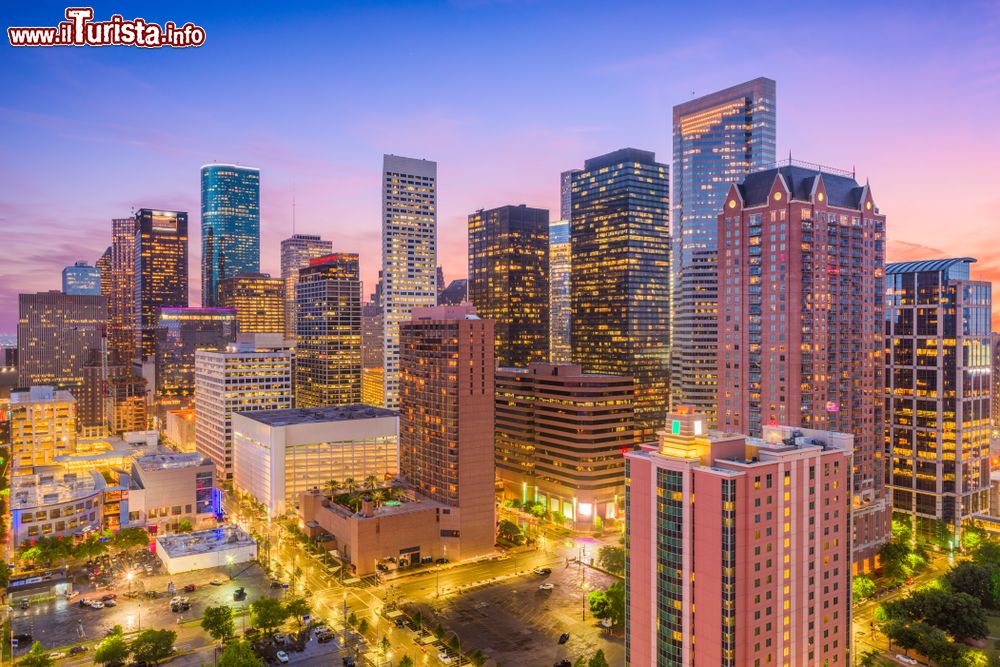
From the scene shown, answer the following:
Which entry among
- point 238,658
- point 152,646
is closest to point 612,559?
point 238,658

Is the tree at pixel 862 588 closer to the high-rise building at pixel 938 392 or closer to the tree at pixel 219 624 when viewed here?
the high-rise building at pixel 938 392

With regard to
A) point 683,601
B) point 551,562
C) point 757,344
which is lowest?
point 551,562

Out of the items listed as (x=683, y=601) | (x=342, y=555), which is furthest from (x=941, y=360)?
(x=342, y=555)

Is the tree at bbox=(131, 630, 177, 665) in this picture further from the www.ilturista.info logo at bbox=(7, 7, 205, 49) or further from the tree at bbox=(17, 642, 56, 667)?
the www.ilturista.info logo at bbox=(7, 7, 205, 49)

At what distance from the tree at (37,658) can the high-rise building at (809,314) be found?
152843 millimetres

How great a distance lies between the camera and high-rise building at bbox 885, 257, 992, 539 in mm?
185000

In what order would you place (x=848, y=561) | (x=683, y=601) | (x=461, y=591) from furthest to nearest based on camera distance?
(x=461, y=591)
(x=848, y=561)
(x=683, y=601)

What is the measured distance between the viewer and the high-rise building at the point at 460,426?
171125 millimetres

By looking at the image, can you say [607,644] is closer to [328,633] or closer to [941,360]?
[328,633]

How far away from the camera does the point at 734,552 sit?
95.2m

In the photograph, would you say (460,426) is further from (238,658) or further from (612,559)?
(238,658)

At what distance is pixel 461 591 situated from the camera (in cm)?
14812

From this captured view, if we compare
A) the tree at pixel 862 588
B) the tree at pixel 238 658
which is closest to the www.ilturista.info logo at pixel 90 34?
the tree at pixel 238 658

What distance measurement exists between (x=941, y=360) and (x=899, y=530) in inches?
1850
